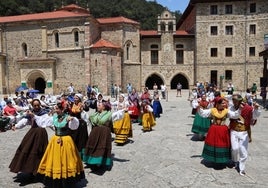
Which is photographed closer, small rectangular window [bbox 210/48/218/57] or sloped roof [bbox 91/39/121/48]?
sloped roof [bbox 91/39/121/48]

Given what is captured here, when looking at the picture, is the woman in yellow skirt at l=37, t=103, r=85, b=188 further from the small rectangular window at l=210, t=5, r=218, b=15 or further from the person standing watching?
the small rectangular window at l=210, t=5, r=218, b=15

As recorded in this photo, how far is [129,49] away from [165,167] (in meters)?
27.7

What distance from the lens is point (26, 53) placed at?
3284cm

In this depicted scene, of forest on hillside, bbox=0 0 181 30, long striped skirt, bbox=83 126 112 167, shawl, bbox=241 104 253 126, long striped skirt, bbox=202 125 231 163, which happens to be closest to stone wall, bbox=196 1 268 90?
forest on hillside, bbox=0 0 181 30

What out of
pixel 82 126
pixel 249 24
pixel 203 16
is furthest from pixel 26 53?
pixel 82 126

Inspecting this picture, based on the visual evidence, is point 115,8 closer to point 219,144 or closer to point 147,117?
point 147,117

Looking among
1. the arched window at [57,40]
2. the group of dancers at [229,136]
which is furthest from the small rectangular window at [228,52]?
the group of dancers at [229,136]

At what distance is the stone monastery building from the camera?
3067 cm

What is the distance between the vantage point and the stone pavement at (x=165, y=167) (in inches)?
225

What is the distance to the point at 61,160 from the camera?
5016 mm

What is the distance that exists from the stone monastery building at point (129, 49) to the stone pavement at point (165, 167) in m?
21.2

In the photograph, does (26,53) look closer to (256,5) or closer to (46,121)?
(256,5)

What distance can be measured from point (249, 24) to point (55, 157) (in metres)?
33.3

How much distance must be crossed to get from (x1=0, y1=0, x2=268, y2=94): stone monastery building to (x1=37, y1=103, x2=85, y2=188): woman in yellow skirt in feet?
80.6
